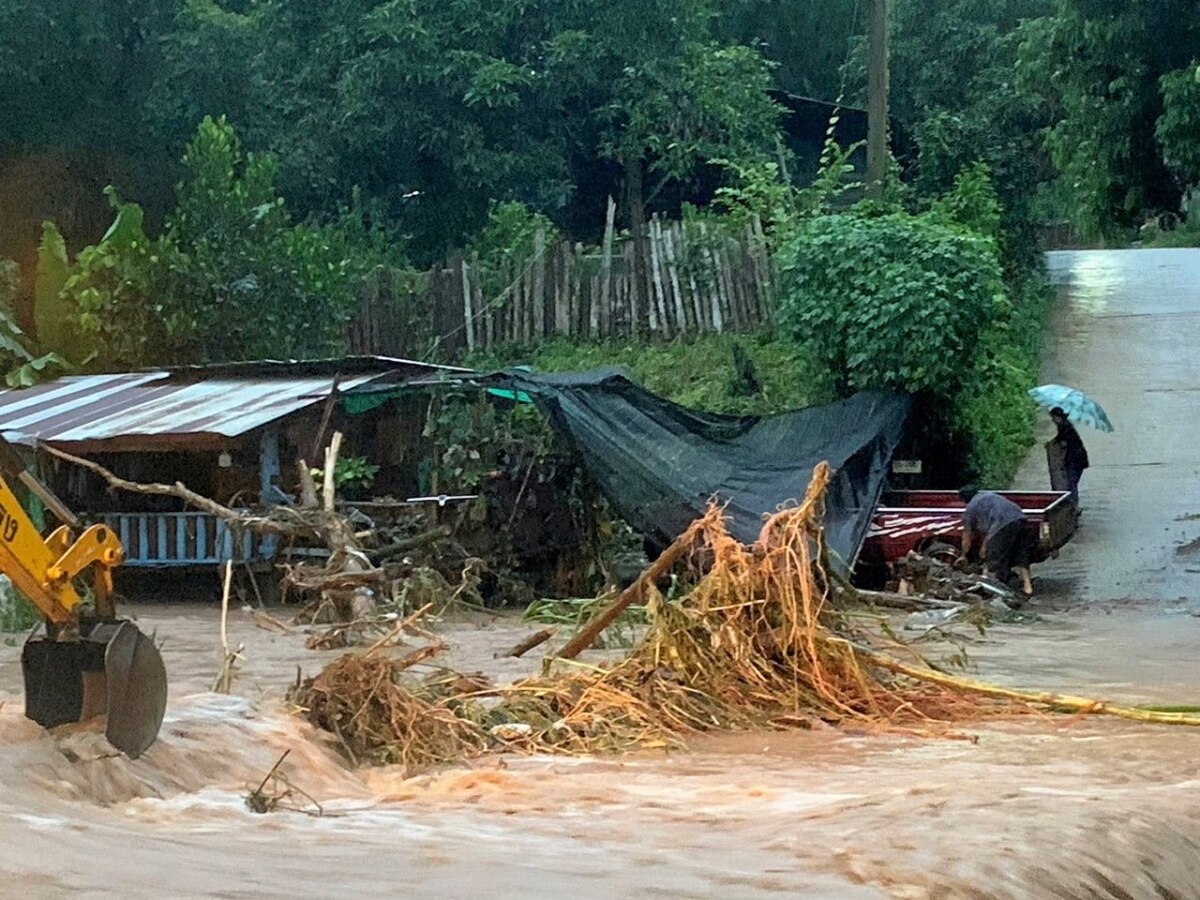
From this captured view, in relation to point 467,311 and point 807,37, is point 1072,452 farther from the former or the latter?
point 807,37

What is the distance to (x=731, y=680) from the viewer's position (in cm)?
962

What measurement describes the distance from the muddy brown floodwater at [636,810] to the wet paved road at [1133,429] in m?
4.02

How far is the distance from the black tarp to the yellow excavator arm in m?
6.56

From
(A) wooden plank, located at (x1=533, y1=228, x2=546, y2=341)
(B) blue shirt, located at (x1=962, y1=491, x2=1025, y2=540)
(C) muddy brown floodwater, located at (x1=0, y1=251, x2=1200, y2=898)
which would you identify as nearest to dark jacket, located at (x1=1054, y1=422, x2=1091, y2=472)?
(B) blue shirt, located at (x1=962, y1=491, x2=1025, y2=540)

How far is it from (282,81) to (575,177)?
4962mm

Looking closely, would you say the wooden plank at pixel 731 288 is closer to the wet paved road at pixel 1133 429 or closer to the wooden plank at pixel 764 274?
the wooden plank at pixel 764 274

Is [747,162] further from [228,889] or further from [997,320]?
[228,889]

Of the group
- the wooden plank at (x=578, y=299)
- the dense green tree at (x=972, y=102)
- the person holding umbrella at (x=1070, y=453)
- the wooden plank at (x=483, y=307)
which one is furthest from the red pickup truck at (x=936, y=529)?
the dense green tree at (x=972, y=102)

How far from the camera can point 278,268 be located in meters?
21.0

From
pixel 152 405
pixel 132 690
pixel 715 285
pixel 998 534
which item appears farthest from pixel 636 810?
pixel 715 285

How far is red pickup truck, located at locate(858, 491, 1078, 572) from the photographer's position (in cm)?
1504

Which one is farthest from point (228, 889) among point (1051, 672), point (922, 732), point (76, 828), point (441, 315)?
point (441, 315)

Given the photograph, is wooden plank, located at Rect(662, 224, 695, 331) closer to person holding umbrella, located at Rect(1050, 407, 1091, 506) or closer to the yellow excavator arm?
person holding umbrella, located at Rect(1050, 407, 1091, 506)

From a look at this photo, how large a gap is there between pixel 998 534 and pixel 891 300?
143 inches
